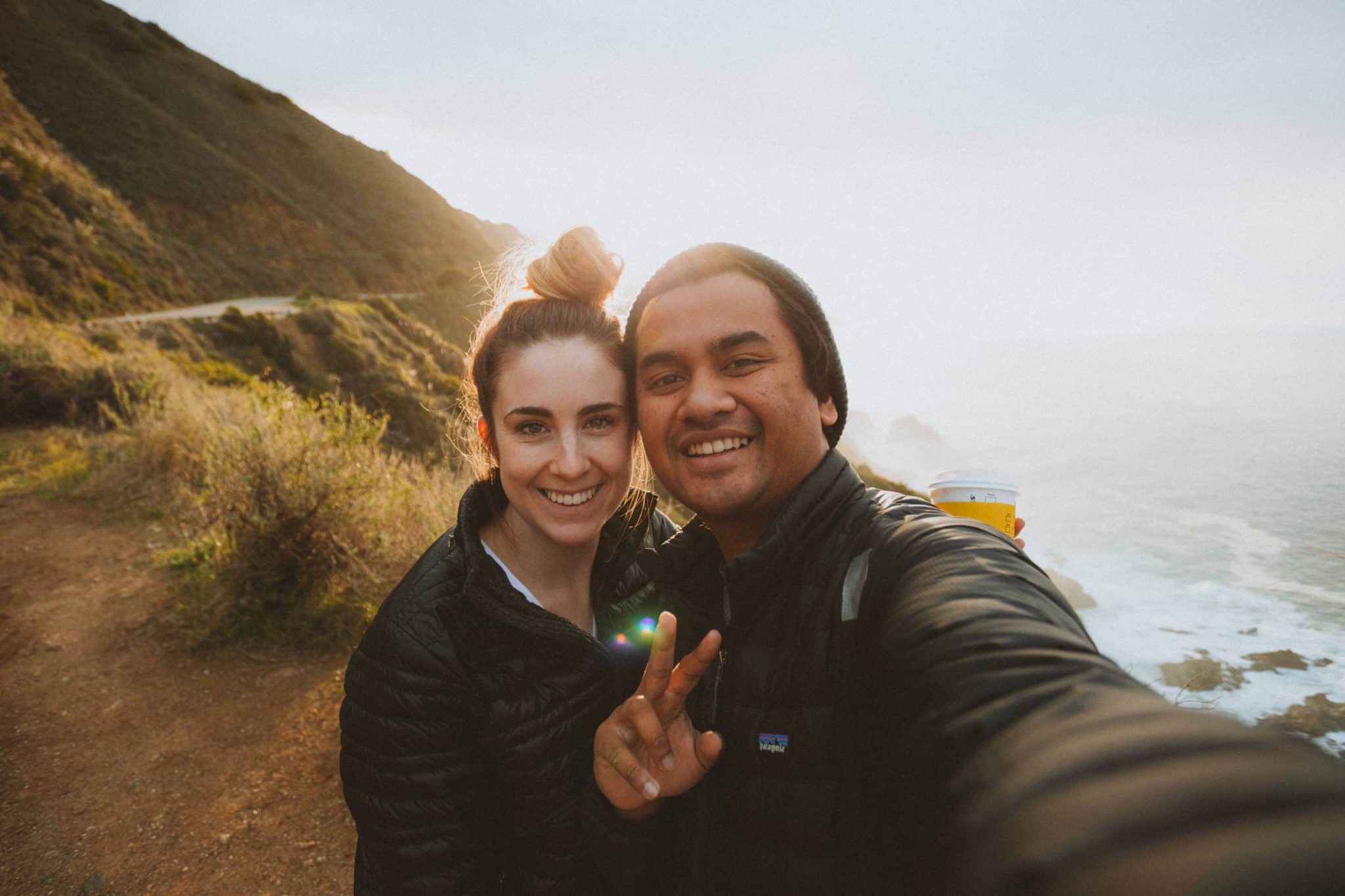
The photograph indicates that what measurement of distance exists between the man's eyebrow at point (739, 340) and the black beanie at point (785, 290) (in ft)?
0.41

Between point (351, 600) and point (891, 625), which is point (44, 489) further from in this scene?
point (891, 625)

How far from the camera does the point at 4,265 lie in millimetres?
14852

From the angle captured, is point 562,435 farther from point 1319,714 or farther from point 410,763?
point 1319,714

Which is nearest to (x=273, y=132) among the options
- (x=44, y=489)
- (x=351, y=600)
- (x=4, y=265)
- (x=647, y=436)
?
(x=4, y=265)

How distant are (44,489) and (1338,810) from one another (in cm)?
1039

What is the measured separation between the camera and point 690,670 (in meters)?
1.22

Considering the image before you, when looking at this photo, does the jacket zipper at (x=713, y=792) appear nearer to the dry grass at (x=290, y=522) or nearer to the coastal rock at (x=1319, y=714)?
the dry grass at (x=290, y=522)

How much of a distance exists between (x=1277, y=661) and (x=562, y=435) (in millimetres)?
16380

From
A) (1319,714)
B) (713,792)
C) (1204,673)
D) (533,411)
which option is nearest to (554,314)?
(533,411)

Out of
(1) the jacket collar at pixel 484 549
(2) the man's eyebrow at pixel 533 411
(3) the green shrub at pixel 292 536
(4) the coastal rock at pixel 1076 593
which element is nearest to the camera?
(1) the jacket collar at pixel 484 549

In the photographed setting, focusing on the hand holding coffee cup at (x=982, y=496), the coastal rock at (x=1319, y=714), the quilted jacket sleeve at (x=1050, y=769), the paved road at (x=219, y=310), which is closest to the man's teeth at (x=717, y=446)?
the quilted jacket sleeve at (x=1050, y=769)

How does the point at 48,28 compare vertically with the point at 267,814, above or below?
above

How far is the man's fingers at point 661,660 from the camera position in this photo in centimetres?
119

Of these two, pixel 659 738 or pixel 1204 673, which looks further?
pixel 1204 673
